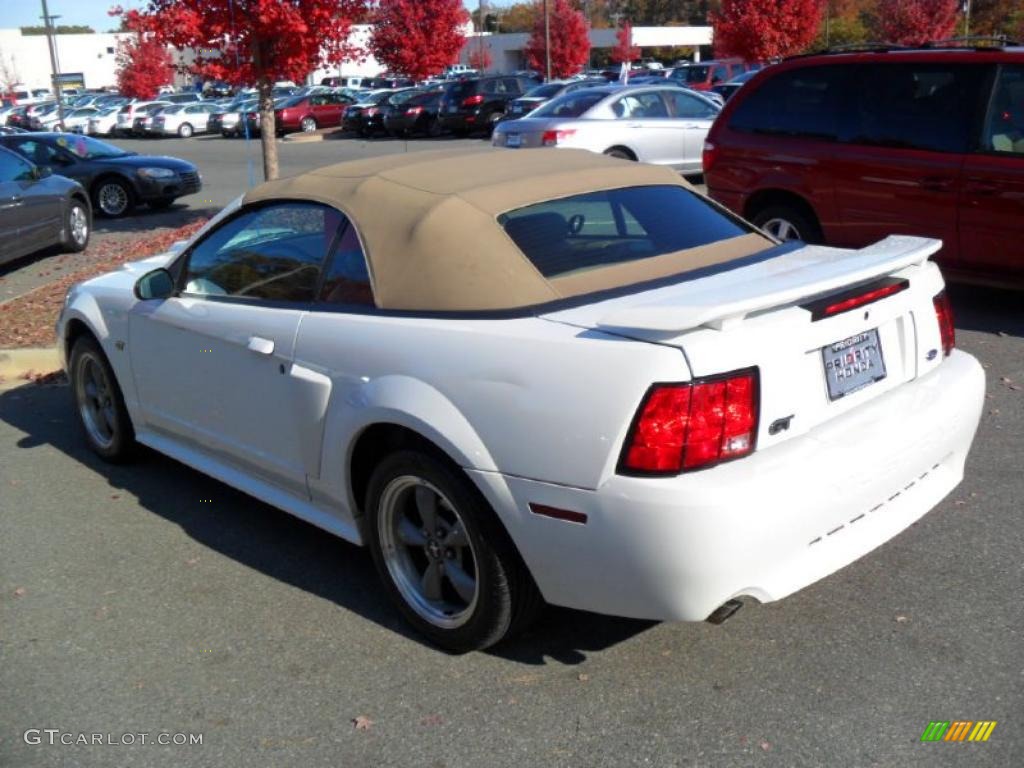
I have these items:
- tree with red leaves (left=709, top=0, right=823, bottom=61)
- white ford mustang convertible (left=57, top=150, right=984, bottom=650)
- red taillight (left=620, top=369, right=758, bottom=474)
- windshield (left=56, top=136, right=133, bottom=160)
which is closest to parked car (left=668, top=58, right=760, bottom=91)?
tree with red leaves (left=709, top=0, right=823, bottom=61)

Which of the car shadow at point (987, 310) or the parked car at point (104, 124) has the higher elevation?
the car shadow at point (987, 310)

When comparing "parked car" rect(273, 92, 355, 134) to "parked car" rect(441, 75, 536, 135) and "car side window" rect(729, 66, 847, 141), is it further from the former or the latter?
"car side window" rect(729, 66, 847, 141)

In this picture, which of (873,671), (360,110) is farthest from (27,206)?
(360,110)

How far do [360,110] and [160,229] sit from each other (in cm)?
2297

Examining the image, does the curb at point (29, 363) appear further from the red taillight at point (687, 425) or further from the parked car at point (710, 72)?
the parked car at point (710, 72)

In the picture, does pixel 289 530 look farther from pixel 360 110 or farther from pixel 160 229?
pixel 360 110

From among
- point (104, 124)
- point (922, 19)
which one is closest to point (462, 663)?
point (922, 19)

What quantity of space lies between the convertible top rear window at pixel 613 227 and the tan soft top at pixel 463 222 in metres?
0.04

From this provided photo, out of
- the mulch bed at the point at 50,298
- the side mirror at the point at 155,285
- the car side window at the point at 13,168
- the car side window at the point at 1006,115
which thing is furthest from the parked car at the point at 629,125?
the side mirror at the point at 155,285

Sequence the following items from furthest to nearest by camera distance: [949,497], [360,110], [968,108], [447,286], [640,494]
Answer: [360,110] < [968,108] < [949,497] < [447,286] < [640,494]

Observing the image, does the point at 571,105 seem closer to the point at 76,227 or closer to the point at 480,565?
the point at 76,227

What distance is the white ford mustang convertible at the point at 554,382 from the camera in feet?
10.7

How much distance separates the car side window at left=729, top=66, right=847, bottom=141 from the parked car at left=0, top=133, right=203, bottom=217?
37.6ft

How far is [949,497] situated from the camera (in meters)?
5.05
